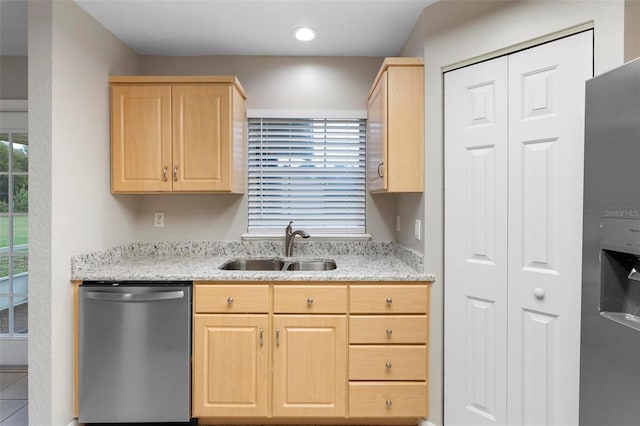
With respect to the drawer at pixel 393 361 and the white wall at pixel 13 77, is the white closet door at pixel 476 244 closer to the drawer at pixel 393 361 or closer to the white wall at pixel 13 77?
the drawer at pixel 393 361

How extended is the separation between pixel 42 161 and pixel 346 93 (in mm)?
1991

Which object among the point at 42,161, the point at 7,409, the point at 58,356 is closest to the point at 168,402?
the point at 58,356

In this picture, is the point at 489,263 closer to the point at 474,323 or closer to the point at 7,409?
the point at 474,323

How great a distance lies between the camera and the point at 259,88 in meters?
2.63

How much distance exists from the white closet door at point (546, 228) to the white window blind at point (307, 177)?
4.00ft

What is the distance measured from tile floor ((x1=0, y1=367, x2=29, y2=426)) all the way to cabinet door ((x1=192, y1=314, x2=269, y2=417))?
3.85ft

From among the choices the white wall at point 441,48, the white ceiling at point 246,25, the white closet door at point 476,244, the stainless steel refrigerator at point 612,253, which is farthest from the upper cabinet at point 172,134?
the stainless steel refrigerator at point 612,253

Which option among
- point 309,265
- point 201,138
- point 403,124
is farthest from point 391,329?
point 201,138

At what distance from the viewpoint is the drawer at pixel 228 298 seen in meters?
1.90

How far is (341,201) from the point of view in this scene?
2.69 meters

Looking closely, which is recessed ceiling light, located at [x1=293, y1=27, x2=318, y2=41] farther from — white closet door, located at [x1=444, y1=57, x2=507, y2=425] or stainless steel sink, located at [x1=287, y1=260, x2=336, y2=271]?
stainless steel sink, located at [x1=287, y1=260, x2=336, y2=271]

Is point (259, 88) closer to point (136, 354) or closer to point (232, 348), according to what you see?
point (232, 348)

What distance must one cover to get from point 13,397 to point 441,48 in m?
3.53

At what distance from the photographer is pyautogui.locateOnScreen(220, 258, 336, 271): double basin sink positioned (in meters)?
2.47
